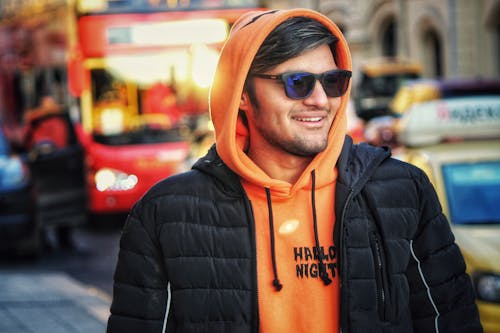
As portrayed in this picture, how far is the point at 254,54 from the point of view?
2721 millimetres

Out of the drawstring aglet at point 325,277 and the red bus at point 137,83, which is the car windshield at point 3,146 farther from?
the drawstring aglet at point 325,277

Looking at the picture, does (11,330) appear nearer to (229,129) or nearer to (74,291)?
(74,291)

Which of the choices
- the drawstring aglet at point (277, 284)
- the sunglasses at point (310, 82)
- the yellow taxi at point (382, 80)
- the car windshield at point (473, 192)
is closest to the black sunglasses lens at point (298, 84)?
the sunglasses at point (310, 82)

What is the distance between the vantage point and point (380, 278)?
104 inches

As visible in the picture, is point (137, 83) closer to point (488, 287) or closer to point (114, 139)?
point (114, 139)

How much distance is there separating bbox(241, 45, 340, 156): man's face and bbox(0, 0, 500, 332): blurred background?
3203 mm

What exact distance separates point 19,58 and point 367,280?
1974 centimetres

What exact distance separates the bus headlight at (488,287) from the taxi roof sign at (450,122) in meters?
1.79

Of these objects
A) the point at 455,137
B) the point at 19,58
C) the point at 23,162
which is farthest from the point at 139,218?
the point at 19,58

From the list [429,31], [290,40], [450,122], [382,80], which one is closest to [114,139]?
[450,122]

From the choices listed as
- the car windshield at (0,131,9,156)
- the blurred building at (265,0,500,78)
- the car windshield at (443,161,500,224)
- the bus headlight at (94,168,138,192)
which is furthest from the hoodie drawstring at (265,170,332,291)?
the blurred building at (265,0,500,78)

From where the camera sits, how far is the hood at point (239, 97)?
2.72m

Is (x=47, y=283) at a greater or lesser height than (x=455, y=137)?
lesser

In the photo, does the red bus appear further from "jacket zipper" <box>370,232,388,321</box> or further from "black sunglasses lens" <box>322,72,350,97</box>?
"jacket zipper" <box>370,232,388,321</box>
